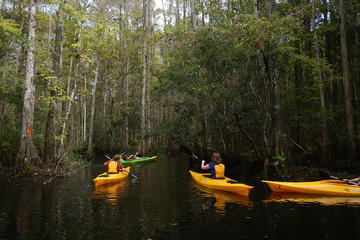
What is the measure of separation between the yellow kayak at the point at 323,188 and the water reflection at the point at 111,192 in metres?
4.82

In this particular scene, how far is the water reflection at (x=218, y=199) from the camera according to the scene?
22.7ft

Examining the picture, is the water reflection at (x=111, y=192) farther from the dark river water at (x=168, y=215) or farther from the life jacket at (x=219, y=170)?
the life jacket at (x=219, y=170)

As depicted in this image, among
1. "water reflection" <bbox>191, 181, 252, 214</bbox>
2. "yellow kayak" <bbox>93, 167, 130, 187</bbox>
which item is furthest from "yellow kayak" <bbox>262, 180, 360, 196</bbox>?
"yellow kayak" <bbox>93, 167, 130, 187</bbox>

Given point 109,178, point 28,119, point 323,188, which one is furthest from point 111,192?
point 323,188

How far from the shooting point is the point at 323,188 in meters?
8.22

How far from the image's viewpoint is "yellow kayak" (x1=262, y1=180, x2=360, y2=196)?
7.86 meters

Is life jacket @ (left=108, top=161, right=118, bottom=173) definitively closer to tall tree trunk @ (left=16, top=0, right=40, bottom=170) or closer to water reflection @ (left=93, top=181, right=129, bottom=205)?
water reflection @ (left=93, top=181, right=129, bottom=205)

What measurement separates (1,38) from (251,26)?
12.7 m

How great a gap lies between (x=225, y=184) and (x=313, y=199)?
256cm

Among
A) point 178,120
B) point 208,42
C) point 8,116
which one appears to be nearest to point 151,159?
point 178,120

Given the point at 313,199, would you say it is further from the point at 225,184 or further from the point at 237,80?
the point at 237,80

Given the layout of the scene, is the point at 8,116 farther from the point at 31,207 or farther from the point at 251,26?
the point at 251,26

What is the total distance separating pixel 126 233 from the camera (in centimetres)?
485

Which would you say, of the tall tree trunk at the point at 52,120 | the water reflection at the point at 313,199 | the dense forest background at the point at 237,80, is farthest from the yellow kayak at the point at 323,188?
the tall tree trunk at the point at 52,120
